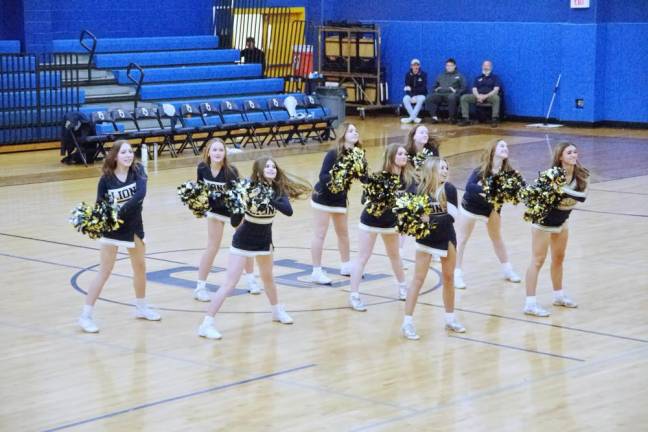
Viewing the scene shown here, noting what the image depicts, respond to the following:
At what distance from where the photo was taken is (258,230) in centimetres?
913

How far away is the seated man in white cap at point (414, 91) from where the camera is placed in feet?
90.0

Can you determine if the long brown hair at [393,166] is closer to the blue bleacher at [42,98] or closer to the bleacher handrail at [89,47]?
the blue bleacher at [42,98]

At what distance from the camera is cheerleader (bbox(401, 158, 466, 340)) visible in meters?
9.10

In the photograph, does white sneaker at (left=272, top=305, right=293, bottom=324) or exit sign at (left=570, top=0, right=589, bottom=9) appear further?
exit sign at (left=570, top=0, right=589, bottom=9)

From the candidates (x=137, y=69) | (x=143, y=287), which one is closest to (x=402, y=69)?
(x=137, y=69)

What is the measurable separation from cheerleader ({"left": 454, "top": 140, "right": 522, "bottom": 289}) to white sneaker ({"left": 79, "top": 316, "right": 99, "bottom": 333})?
3580mm

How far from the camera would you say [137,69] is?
77.4 ft

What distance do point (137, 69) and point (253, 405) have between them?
1693 cm

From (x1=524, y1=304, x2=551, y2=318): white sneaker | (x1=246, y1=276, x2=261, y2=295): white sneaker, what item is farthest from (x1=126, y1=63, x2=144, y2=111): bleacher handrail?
(x1=524, y1=304, x2=551, y2=318): white sneaker

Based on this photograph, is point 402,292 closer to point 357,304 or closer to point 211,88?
point 357,304

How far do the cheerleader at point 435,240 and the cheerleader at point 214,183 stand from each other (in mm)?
1776

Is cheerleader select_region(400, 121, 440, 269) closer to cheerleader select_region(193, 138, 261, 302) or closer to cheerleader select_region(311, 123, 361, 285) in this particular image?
cheerleader select_region(311, 123, 361, 285)

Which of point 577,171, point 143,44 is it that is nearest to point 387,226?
point 577,171

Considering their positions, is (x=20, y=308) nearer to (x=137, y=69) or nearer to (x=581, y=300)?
(x=581, y=300)
